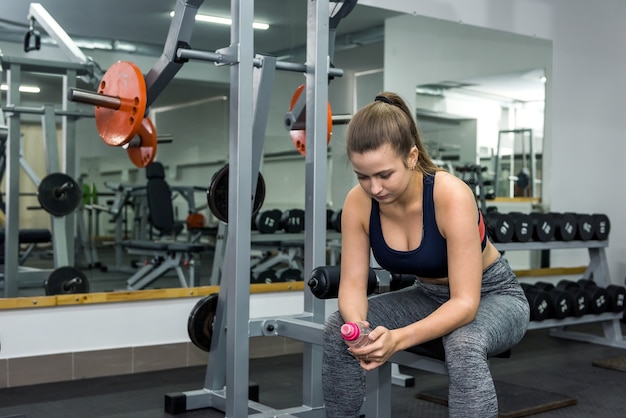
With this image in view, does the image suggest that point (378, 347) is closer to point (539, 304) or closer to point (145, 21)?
point (539, 304)

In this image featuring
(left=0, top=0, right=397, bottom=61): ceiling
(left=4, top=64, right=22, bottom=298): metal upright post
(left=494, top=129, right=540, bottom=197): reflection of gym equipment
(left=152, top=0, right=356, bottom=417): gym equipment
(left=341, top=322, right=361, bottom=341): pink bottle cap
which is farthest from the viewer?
(left=494, top=129, right=540, bottom=197): reflection of gym equipment

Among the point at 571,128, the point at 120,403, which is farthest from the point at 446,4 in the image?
the point at 120,403

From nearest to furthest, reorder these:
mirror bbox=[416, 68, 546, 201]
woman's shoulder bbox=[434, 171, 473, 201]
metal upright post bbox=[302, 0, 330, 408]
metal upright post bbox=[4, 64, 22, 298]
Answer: woman's shoulder bbox=[434, 171, 473, 201] → metal upright post bbox=[302, 0, 330, 408] → metal upright post bbox=[4, 64, 22, 298] → mirror bbox=[416, 68, 546, 201]

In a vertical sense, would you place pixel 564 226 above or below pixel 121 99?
below

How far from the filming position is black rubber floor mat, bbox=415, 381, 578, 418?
261 centimetres

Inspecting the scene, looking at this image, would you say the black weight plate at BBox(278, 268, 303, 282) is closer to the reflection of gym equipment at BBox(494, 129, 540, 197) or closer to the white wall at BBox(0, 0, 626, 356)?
the white wall at BBox(0, 0, 626, 356)

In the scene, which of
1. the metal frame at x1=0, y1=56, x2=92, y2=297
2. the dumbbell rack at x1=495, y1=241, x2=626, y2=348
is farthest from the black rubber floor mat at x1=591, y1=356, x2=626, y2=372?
the metal frame at x1=0, y1=56, x2=92, y2=297

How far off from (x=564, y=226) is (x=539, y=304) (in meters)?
0.49

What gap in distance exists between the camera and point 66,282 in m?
3.25

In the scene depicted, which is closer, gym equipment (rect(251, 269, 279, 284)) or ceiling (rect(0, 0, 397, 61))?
ceiling (rect(0, 0, 397, 61))

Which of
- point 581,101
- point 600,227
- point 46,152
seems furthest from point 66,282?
→ point 581,101

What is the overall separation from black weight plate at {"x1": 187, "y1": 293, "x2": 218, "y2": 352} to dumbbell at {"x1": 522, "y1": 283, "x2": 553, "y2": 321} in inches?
61.3

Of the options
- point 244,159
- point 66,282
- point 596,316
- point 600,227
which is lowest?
point 596,316

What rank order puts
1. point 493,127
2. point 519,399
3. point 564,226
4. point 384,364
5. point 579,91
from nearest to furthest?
point 384,364 < point 519,399 < point 564,226 < point 493,127 < point 579,91
